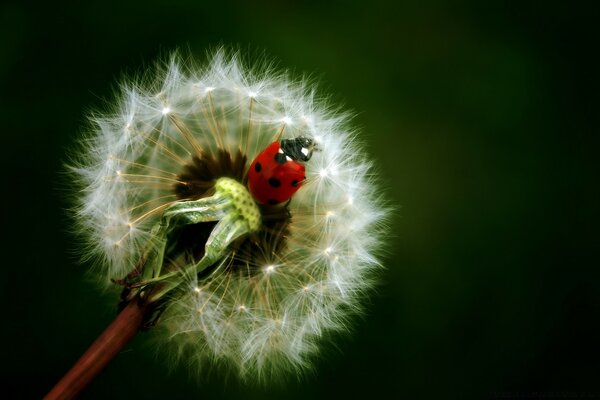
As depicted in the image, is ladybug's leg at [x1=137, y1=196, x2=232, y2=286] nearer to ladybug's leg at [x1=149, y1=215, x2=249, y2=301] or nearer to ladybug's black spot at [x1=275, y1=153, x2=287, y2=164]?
ladybug's leg at [x1=149, y1=215, x2=249, y2=301]

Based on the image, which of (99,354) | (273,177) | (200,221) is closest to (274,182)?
(273,177)

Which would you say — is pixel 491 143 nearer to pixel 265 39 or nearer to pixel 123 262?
pixel 265 39

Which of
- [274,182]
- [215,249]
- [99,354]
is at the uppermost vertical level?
[274,182]

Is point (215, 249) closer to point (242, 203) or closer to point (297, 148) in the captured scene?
point (242, 203)

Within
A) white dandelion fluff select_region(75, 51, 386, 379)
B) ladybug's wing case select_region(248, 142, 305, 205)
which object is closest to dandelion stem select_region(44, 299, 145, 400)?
white dandelion fluff select_region(75, 51, 386, 379)

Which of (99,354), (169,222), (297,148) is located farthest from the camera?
(297,148)

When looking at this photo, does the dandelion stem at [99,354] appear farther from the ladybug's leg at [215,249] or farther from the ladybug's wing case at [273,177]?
the ladybug's wing case at [273,177]

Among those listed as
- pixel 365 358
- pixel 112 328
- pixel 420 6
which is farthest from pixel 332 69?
pixel 112 328

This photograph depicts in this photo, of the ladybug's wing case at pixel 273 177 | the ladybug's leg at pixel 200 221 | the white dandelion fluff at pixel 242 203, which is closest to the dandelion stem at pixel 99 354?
the ladybug's leg at pixel 200 221
